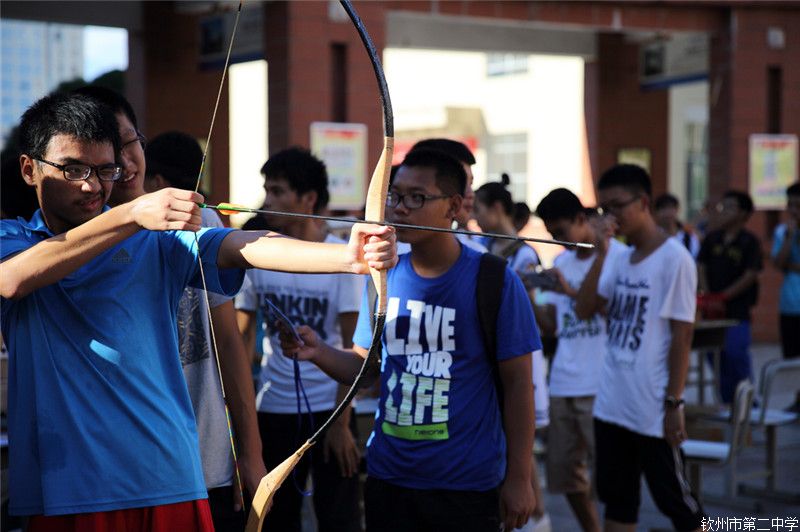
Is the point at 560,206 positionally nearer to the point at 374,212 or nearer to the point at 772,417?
the point at 772,417

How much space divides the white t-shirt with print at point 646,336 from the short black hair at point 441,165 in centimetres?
147

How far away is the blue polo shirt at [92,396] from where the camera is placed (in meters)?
2.31

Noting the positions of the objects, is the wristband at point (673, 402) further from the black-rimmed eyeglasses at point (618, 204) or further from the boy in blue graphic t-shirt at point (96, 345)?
the boy in blue graphic t-shirt at point (96, 345)

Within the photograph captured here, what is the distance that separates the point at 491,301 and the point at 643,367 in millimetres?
1528

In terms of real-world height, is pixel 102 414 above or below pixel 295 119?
below

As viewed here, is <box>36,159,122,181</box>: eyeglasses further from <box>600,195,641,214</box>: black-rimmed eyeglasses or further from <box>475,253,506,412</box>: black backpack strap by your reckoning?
<box>600,195,641,214</box>: black-rimmed eyeglasses

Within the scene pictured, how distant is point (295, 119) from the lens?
1142 cm

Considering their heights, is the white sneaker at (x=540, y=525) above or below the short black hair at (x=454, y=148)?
below

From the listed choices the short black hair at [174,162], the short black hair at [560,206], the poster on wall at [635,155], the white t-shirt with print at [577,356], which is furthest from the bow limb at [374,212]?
the poster on wall at [635,155]

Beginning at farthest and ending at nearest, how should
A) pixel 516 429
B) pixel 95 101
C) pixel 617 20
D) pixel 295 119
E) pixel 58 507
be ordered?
pixel 617 20 → pixel 295 119 → pixel 516 429 → pixel 95 101 → pixel 58 507

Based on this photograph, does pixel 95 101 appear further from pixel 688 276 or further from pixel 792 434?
pixel 792 434

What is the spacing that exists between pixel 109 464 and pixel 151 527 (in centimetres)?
17

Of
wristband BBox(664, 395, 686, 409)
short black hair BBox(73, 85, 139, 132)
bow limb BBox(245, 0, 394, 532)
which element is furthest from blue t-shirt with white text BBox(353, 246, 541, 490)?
wristband BBox(664, 395, 686, 409)

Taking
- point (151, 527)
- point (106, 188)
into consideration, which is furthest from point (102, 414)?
point (106, 188)
